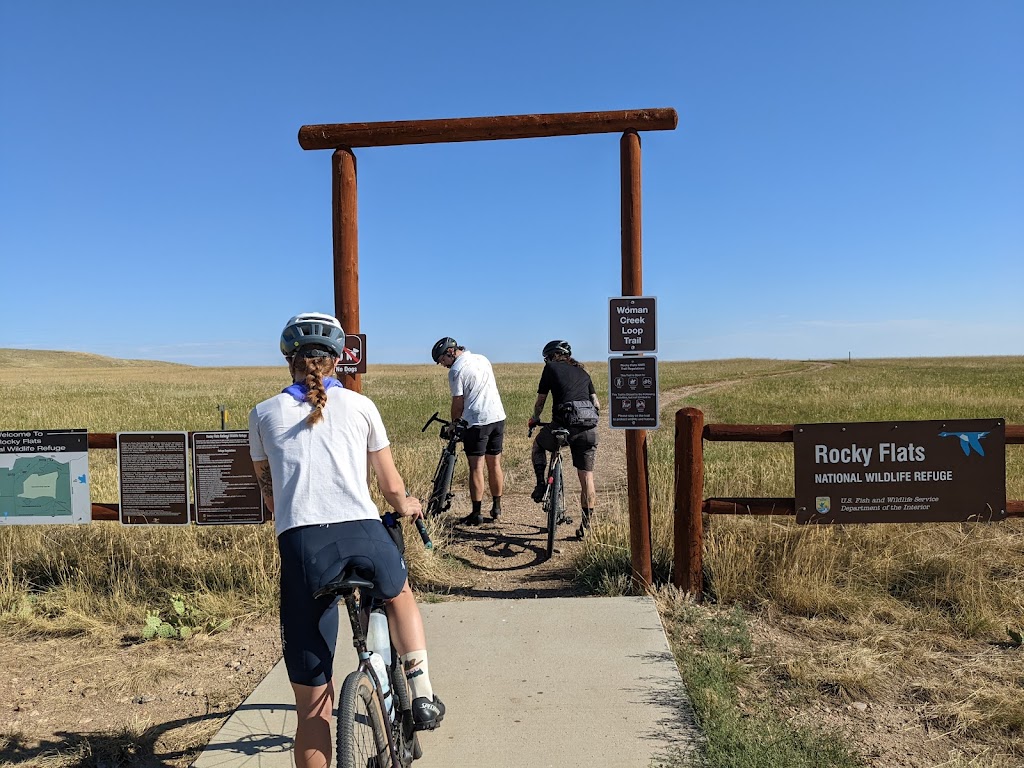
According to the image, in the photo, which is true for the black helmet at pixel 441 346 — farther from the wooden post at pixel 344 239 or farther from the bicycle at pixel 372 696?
the bicycle at pixel 372 696

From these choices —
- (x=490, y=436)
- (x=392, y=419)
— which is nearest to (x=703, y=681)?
(x=490, y=436)

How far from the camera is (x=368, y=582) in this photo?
2502 mm

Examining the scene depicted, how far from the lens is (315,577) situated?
246 centimetres

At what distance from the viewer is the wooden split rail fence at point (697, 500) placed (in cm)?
501

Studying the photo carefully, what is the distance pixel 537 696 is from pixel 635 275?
2899mm

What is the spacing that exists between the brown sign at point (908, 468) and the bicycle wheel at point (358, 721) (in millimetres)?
3437

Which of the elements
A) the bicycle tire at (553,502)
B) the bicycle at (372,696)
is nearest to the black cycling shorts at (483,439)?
the bicycle tire at (553,502)

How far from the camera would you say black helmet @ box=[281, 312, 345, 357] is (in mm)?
2709

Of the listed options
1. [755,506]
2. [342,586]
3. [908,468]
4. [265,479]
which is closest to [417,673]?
[342,586]

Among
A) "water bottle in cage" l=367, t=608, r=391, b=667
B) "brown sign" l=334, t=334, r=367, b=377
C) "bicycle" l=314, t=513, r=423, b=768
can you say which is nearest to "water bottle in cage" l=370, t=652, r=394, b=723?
"bicycle" l=314, t=513, r=423, b=768

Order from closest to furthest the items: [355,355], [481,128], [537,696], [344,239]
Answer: [537,696] < [481,128] < [355,355] < [344,239]

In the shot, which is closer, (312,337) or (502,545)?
(312,337)

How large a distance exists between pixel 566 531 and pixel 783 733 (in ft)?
13.8

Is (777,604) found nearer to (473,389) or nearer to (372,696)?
(372,696)
